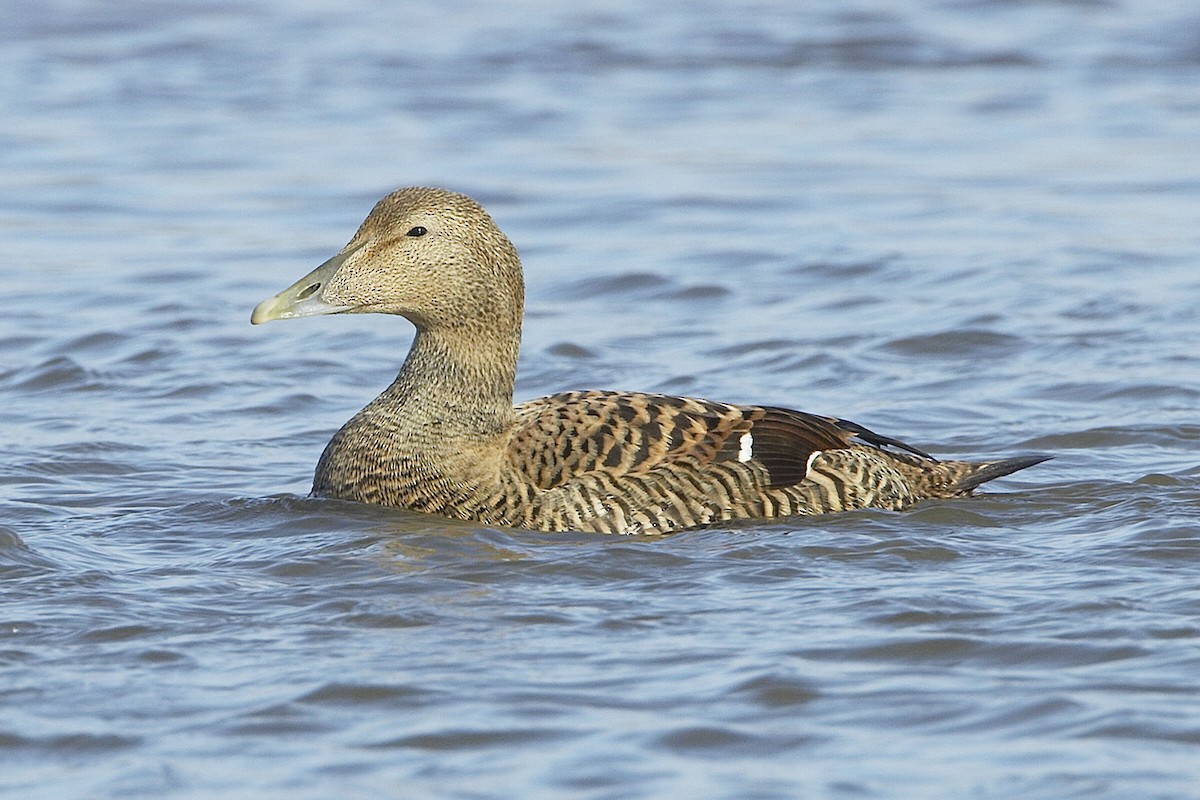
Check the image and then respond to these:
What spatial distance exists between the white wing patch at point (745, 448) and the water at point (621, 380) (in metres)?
0.39

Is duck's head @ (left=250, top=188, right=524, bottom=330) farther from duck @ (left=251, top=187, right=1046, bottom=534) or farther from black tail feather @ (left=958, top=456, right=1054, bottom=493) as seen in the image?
black tail feather @ (left=958, top=456, right=1054, bottom=493)

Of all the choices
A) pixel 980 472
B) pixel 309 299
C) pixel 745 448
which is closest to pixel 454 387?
pixel 309 299

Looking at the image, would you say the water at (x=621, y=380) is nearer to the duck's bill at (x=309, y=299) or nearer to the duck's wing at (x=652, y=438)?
the duck's wing at (x=652, y=438)

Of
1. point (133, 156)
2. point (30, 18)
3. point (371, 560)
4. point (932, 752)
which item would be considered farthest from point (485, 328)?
point (30, 18)

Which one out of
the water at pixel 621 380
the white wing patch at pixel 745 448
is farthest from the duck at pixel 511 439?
the water at pixel 621 380

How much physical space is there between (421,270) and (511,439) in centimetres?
69

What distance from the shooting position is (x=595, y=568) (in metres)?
6.77

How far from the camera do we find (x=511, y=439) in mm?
7441

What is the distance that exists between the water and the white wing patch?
0.39 m

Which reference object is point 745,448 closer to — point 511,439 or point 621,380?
point 511,439

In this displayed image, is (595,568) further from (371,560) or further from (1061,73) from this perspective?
(1061,73)

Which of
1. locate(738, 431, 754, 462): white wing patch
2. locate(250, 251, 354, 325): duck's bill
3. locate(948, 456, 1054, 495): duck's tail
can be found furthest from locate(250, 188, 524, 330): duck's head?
locate(948, 456, 1054, 495): duck's tail

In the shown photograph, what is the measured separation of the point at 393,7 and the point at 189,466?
13908 mm

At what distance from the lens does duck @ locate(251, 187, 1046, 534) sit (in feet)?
23.8
